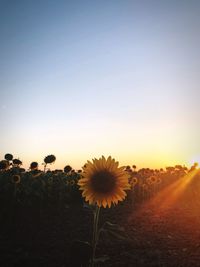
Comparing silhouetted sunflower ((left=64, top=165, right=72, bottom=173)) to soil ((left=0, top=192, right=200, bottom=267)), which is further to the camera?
silhouetted sunflower ((left=64, top=165, right=72, bottom=173))

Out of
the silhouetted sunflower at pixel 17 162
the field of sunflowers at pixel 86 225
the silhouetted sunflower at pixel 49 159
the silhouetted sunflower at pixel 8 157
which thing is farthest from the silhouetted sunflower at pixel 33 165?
the silhouetted sunflower at pixel 8 157

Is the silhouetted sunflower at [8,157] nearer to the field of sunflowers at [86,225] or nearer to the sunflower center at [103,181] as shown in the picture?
the field of sunflowers at [86,225]

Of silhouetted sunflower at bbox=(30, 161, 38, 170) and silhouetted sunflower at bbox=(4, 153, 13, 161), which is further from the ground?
silhouetted sunflower at bbox=(4, 153, 13, 161)

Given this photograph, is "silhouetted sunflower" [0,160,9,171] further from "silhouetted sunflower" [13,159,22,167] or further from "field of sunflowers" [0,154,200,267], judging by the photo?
"silhouetted sunflower" [13,159,22,167]

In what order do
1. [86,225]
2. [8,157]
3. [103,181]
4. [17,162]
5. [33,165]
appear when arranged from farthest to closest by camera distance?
[33,165] < [17,162] < [8,157] < [86,225] < [103,181]

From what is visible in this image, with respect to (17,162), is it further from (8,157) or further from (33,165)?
(33,165)

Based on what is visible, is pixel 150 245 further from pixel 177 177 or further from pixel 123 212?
pixel 177 177

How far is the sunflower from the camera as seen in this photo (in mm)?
3850

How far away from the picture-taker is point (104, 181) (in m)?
3.90

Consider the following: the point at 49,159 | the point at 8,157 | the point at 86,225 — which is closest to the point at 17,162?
the point at 8,157

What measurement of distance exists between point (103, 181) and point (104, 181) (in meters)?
0.01

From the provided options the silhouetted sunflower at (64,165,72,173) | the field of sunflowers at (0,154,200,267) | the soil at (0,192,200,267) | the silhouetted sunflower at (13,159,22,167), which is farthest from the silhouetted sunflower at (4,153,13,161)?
the silhouetted sunflower at (64,165,72,173)

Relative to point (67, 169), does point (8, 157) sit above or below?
below

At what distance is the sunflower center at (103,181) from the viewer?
12.7ft
